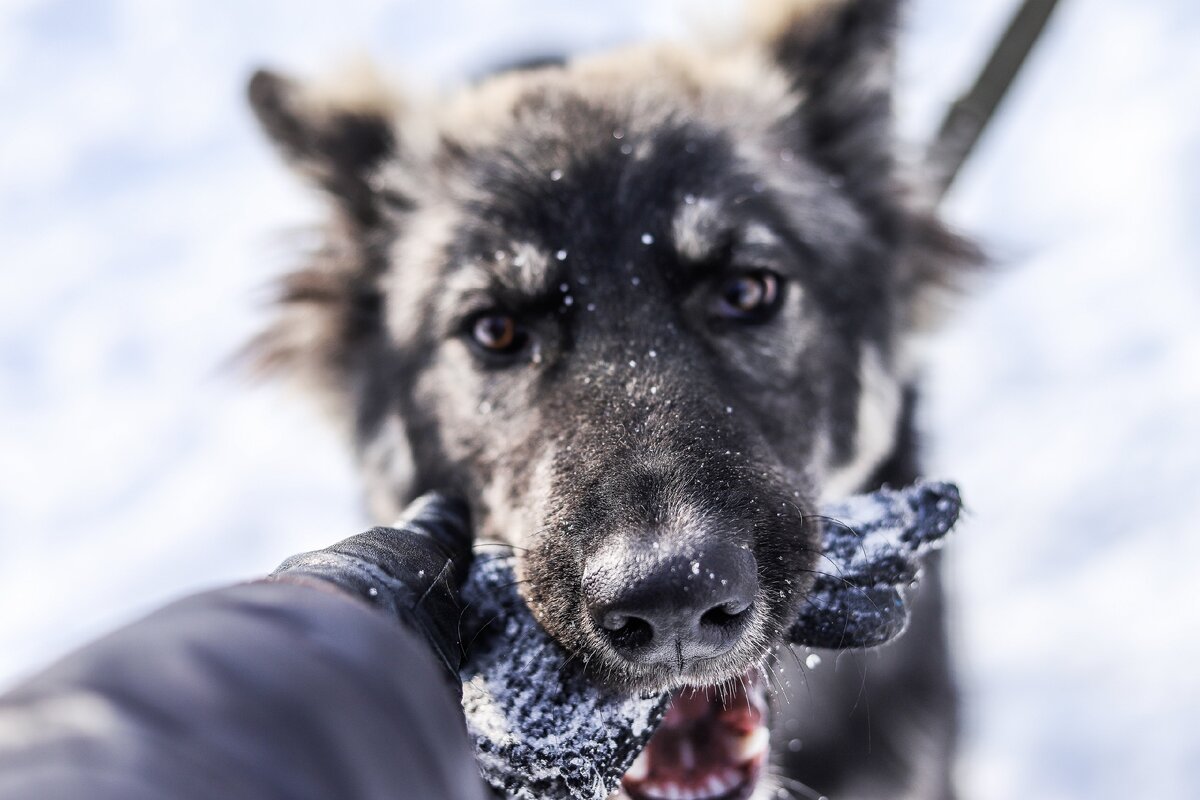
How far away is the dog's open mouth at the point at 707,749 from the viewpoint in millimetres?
1831

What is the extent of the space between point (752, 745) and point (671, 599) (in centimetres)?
69

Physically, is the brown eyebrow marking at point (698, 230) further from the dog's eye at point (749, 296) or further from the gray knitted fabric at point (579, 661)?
the gray knitted fabric at point (579, 661)

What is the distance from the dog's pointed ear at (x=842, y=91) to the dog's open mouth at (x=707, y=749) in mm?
1990

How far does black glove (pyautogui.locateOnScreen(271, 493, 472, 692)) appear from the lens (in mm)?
1165

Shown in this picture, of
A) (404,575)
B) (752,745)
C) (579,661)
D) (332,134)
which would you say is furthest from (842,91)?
(404,575)

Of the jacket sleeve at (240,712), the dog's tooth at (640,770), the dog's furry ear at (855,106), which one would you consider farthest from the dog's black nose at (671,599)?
the dog's furry ear at (855,106)

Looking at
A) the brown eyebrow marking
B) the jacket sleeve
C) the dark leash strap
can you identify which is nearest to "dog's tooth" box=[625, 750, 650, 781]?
the jacket sleeve

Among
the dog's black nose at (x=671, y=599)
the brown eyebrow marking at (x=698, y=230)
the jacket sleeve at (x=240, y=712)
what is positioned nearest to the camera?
the jacket sleeve at (x=240, y=712)

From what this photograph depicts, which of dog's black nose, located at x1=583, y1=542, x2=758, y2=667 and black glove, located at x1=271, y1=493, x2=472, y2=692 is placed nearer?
black glove, located at x1=271, y1=493, x2=472, y2=692

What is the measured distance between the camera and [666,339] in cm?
221

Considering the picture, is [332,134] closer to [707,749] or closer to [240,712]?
[707,749]

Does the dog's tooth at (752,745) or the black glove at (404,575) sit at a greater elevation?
the black glove at (404,575)

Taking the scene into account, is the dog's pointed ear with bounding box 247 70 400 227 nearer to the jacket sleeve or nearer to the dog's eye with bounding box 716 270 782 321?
the dog's eye with bounding box 716 270 782 321

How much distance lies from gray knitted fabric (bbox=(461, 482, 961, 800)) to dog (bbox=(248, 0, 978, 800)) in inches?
2.1
